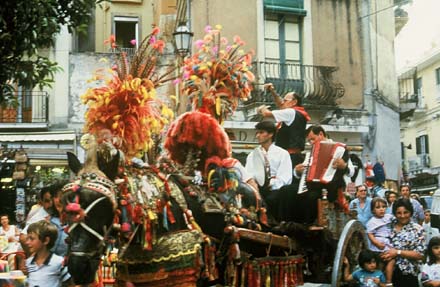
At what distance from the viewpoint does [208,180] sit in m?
6.86

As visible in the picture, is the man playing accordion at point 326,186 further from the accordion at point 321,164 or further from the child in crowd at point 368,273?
the child in crowd at point 368,273

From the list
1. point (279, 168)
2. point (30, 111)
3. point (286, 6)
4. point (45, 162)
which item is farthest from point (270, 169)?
point (30, 111)

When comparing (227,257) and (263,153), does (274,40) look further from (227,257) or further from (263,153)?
(227,257)

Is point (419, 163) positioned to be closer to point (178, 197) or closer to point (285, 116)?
point (285, 116)

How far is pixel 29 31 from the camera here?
26.8 feet

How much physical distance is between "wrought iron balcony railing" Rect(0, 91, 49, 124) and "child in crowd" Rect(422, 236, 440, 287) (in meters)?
14.0

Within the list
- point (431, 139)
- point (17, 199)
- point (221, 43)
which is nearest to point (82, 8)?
point (221, 43)

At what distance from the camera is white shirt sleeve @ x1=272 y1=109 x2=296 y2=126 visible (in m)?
8.52

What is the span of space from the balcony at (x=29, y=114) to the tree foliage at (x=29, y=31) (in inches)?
446

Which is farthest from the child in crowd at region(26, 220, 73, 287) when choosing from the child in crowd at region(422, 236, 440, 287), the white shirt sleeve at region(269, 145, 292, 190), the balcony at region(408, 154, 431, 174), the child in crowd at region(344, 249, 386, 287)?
the balcony at region(408, 154, 431, 174)

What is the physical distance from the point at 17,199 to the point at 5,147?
1.68 metres

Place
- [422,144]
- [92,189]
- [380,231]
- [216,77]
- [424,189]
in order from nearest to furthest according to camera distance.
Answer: [92,189] → [216,77] → [380,231] → [424,189] → [422,144]

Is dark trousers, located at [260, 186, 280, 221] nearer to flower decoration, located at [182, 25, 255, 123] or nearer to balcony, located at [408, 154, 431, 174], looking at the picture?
flower decoration, located at [182, 25, 255, 123]

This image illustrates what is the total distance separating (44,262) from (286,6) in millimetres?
14015
